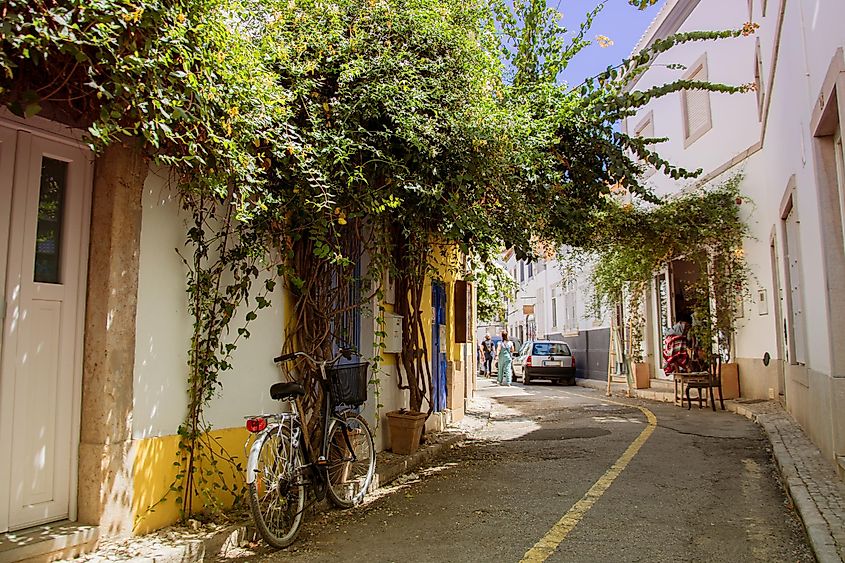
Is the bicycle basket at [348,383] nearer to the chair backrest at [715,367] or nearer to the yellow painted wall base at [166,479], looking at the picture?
the yellow painted wall base at [166,479]

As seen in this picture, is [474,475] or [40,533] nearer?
[40,533]

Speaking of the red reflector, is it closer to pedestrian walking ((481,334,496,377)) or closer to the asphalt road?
the asphalt road

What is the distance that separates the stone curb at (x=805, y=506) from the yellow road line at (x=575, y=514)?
1.54 m

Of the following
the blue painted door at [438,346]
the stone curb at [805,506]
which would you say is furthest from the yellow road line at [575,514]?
the blue painted door at [438,346]

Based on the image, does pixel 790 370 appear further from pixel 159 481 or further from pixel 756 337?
pixel 159 481

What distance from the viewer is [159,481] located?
4.82 metres

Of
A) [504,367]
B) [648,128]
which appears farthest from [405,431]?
[504,367]

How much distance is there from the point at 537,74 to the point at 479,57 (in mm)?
1920

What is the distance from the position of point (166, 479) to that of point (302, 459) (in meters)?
0.99

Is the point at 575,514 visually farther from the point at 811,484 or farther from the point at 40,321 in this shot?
the point at 40,321

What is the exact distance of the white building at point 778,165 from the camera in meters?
6.55

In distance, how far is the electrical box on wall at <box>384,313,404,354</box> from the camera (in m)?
8.43

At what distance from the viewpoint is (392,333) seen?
335 inches

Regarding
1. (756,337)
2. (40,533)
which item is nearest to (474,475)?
(40,533)
